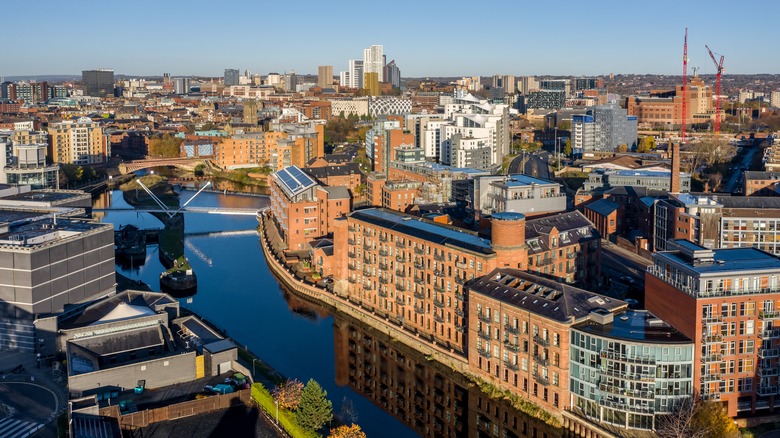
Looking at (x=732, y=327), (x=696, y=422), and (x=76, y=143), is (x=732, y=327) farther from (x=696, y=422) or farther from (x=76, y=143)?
(x=76, y=143)

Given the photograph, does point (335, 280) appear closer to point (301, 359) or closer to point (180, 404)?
point (301, 359)

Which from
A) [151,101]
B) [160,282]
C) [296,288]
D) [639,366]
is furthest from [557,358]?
[151,101]

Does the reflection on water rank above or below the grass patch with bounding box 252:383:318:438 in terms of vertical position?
below

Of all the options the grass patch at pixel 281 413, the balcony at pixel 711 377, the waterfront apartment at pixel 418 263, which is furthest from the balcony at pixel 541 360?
the grass patch at pixel 281 413

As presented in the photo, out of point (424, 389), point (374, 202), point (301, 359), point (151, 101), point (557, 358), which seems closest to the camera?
point (557, 358)

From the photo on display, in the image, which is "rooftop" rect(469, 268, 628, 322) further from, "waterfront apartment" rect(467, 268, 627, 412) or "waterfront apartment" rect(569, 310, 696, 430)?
"waterfront apartment" rect(569, 310, 696, 430)

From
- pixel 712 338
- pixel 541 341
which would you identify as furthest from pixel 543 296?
pixel 712 338

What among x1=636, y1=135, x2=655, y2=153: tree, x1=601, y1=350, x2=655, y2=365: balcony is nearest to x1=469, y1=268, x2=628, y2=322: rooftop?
x1=601, y1=350, x2=655, y2=365: balcony
